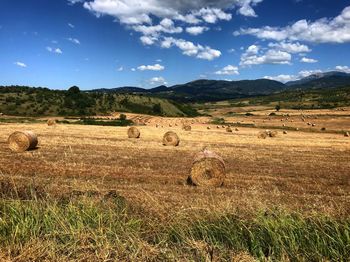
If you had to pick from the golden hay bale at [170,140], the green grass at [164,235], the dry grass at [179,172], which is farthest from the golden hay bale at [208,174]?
the golden hay bale at [170,140]

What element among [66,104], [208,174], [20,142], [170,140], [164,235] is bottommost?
[170,140]

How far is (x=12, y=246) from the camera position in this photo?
597 cm

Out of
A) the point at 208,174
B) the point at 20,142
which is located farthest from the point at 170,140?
the point at 208,174

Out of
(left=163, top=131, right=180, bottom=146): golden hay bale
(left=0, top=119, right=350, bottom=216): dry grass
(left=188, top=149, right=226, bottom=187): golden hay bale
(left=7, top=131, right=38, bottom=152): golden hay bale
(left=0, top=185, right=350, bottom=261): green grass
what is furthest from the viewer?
(left=163, top=131, right=180, bottom=146): golden hay bale

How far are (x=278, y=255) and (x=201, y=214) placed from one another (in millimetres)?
1509

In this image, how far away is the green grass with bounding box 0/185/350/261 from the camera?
19.1ft

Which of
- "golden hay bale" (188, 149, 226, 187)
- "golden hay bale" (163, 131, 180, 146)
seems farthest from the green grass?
"golden hay bale" (163, 131, 180, 146)

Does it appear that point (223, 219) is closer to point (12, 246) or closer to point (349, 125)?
point (12, 246)

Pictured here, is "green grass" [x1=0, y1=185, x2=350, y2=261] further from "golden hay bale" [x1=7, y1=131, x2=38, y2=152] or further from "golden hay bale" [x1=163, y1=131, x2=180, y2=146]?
"golden hay bale" [x1=163, y1=131, x2=180, y2=146]

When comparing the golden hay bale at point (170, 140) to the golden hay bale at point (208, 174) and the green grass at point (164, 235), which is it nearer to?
the golden hay bale at point (208, 174)

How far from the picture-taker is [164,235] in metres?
6.45

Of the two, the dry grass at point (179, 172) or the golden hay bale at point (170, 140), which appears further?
the golden hay bale at point (170, 140)

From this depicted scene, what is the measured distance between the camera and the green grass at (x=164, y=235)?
5820 millimetres

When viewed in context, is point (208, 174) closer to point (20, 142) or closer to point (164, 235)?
point (164, 235)
